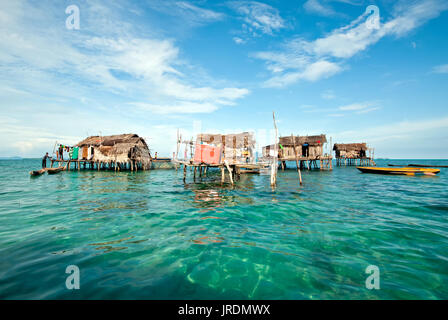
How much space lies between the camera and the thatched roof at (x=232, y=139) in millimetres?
27469

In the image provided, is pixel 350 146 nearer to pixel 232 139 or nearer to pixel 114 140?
pixel 232 139

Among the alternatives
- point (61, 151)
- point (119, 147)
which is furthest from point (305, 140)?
point (61, 151)

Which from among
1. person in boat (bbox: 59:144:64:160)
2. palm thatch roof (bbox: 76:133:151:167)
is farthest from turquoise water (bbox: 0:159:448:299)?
person in boat (bbox: 59:144:64:160)

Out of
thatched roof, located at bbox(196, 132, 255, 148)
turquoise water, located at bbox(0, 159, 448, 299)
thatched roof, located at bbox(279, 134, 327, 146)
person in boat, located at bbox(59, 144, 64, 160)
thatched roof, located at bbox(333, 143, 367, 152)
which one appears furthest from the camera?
thatched roof, located at bbox(333, 143, 367, 152)

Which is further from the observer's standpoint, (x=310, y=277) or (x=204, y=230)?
(x=204, y=230)

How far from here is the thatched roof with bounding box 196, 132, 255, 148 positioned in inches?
1081

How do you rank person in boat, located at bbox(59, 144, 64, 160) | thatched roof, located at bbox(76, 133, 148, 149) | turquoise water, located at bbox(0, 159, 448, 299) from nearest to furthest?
turquoise water, located at bbox(0, 159, 448, 299) → person in boat, located at bbox(59, 144, 64, 160) → thatched roof, located at bbox(76, 133, 148, 149)

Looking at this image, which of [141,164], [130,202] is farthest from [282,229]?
[141,164]

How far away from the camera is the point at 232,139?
27.7 m

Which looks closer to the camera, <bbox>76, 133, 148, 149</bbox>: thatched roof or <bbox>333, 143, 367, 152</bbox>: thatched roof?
<bbox>76, 133, 148, 149</bbox>: thatched roof

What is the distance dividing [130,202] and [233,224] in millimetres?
6388

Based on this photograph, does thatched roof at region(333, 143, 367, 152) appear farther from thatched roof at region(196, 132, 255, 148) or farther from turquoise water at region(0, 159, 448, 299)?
turquoise water at region(0, 159, 448, 299)

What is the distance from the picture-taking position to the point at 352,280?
4.01 metres

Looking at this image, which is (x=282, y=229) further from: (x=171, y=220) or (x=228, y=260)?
(x=171, y=220)
